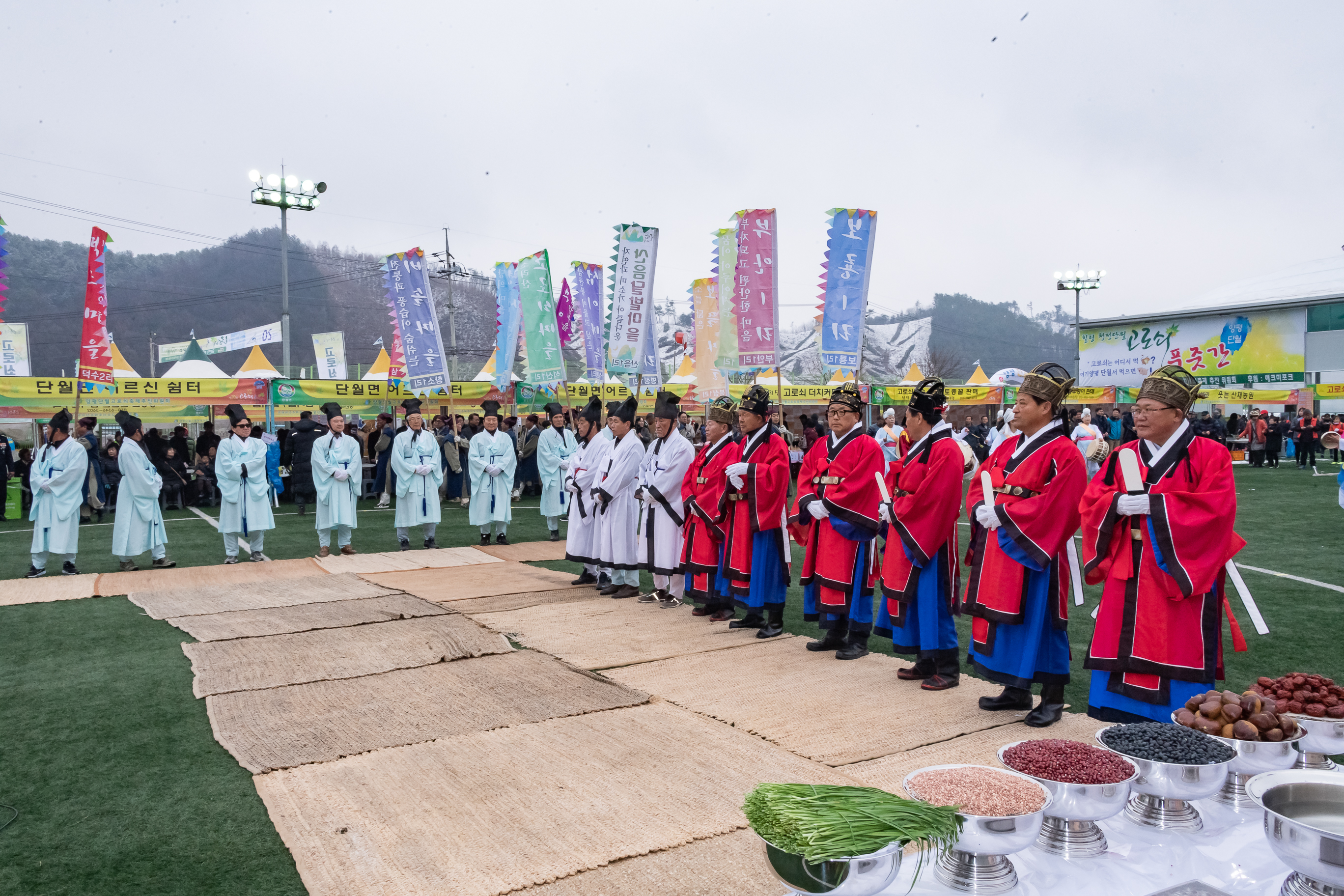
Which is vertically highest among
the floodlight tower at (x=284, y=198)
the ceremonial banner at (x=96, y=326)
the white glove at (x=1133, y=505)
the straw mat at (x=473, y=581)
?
the floodlight tower at (x=284, y=198)

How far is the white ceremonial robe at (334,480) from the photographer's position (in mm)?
10102

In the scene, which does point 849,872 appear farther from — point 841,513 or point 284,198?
point 284,198

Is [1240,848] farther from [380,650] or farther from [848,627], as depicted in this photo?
[380,650]

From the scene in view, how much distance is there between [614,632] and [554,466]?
621 cm

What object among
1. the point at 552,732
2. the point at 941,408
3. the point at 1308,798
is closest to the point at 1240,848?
the point at 1308,798

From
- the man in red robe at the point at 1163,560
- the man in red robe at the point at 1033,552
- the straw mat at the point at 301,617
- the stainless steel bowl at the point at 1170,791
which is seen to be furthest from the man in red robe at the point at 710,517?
the stainless steel bowl at the point at 1170,791

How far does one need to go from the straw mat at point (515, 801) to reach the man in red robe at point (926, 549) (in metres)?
1.42

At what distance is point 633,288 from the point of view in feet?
33.7

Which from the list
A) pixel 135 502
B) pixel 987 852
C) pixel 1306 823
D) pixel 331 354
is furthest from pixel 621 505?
pixel 331 354

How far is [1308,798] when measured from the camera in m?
1.80

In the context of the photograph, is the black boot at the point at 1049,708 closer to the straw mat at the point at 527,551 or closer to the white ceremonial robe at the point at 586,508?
the white ceremonial robe at the point at 586,508

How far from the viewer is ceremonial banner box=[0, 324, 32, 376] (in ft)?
60.5

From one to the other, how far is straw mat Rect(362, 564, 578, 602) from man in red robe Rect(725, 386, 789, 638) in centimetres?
238

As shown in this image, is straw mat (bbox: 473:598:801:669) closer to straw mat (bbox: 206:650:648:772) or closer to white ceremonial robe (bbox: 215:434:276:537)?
straw mat (bbox: 206:650:648:772)
